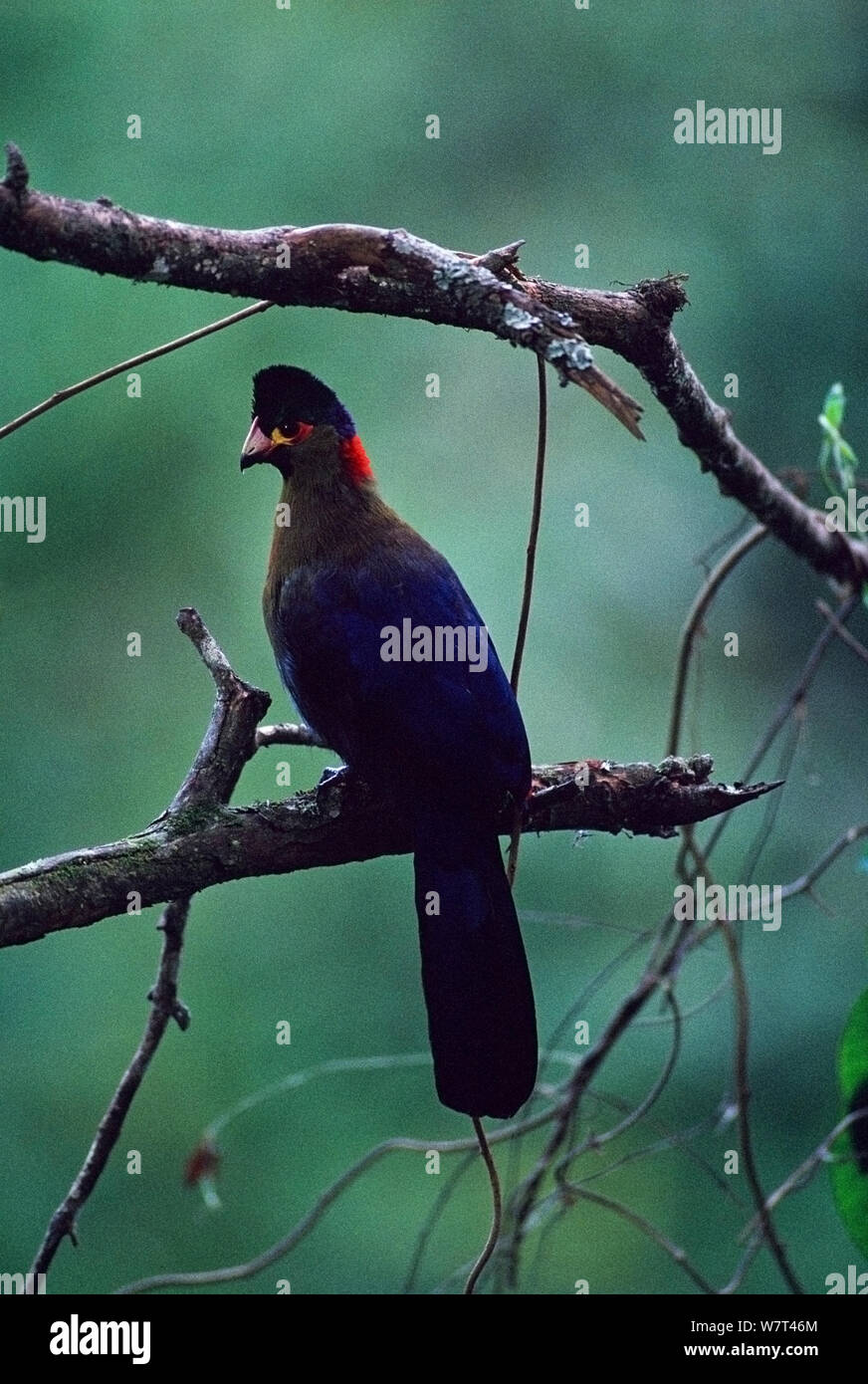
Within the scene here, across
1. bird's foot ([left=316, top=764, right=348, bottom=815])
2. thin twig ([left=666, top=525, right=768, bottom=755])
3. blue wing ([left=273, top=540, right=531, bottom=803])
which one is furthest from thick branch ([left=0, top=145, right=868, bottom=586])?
thin twig ([left=666, top=525, right=768, bottom=755])

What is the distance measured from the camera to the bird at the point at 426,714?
60.0 inches

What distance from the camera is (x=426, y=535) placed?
332 centimetres

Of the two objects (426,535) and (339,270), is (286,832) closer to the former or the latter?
(339,270)

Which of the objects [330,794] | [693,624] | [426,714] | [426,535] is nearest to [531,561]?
[426,714]

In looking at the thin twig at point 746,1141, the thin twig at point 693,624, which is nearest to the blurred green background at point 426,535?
the thin twig at point 693,624

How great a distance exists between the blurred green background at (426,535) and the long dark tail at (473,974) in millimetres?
1695

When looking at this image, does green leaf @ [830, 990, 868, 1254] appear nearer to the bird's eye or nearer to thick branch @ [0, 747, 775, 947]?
thick branch @ [0, 747, 775, 947]

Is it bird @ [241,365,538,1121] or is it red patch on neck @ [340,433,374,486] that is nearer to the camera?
bird @ [241,365,538,1121]

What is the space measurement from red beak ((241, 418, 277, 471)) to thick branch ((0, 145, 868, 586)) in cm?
50

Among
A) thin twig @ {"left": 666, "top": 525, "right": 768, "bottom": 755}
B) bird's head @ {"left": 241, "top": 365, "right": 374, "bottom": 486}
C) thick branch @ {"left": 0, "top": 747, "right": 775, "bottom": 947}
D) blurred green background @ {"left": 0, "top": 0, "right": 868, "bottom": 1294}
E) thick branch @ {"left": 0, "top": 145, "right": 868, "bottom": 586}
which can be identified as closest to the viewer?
thick branch @ {"left": 0, "top": 145, "right": 868, "bottom": 586}

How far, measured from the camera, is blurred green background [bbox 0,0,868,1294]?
131 inches

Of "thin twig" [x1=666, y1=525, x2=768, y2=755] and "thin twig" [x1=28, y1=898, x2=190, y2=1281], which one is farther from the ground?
"thin twig" [x1=666, y1=525, x2=768, y2=755]
